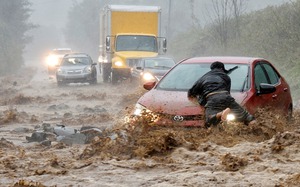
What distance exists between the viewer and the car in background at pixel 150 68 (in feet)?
74.8

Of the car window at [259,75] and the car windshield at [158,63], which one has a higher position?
the car window at [259,75]

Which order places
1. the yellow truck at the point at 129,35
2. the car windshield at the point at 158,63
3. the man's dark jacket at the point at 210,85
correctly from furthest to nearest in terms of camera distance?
the yellow truck at the point at 129,35
the car windshield at the point at 158,63
the man's dark jacket at the point at 210,85

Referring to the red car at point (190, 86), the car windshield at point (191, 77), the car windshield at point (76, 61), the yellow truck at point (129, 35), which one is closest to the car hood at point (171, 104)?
the red car at point (190, 86)

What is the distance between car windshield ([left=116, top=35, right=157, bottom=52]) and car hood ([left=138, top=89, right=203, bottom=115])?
1884cm

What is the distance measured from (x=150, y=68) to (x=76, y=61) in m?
9.32

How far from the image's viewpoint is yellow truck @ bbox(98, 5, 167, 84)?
92.7 ft

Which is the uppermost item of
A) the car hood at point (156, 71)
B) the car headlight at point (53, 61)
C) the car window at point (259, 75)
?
the car window at point (259, 75)

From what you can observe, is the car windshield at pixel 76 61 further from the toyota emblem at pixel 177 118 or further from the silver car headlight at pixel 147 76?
the toyota emblem at pixel 177 118

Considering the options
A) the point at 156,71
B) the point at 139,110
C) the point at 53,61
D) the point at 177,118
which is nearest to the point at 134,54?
the point at 156,71

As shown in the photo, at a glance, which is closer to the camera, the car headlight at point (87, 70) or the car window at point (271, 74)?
the car window at point (271, 74)

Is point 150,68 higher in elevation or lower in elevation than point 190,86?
lower

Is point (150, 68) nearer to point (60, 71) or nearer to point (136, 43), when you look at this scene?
point (136, 43)

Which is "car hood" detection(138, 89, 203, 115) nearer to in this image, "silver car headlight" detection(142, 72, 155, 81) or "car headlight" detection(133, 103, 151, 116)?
"car headlight" detection(133, 103, 151, 116)

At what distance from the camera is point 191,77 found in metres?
10.2
